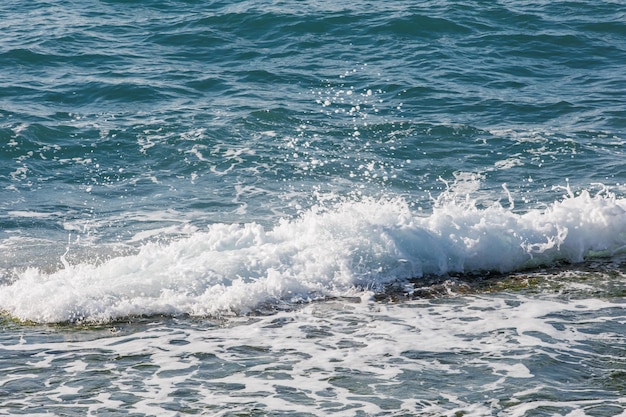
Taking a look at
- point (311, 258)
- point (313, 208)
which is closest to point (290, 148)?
point (313, 208)

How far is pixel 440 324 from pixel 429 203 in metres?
3.78

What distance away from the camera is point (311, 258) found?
8.89 meters

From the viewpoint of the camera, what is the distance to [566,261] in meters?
9.12

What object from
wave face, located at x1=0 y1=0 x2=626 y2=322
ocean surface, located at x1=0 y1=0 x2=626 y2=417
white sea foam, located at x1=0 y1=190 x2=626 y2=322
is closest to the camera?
ocean surface, located at x1=0 y1=0 x2=626 y2=417

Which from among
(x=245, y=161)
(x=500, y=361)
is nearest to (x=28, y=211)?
(x=245, y=161)

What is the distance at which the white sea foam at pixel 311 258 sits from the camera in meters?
8.12

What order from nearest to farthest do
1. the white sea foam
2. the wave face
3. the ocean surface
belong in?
the ocean surface → the white sea foam → the wave face

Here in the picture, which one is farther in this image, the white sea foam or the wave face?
the wave face

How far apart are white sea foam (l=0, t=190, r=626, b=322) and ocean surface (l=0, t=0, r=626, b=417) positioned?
0.03 m

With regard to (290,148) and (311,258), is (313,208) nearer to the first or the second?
(311,258)

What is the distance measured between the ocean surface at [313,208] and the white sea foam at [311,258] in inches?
1.0

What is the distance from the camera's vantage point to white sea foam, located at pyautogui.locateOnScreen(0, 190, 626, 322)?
320 inches

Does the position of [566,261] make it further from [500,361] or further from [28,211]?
[28,211]

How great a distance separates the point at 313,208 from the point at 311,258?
1.56m
